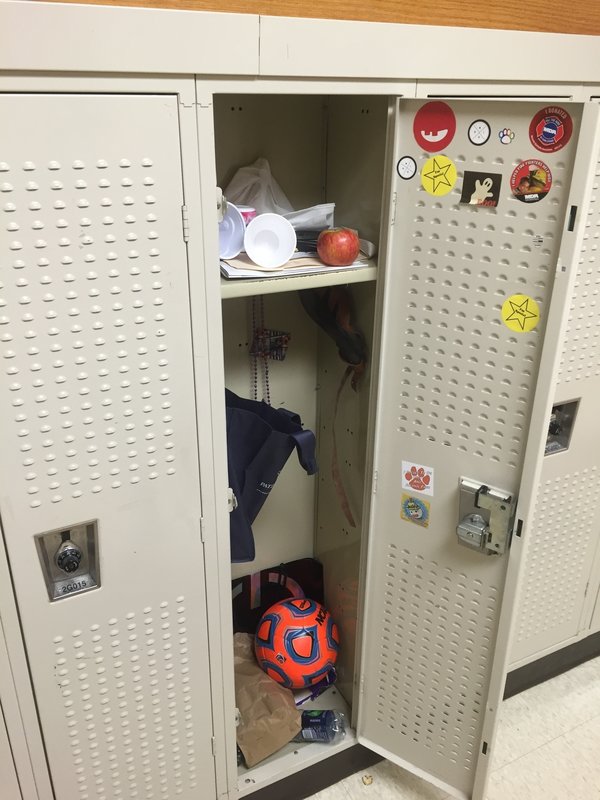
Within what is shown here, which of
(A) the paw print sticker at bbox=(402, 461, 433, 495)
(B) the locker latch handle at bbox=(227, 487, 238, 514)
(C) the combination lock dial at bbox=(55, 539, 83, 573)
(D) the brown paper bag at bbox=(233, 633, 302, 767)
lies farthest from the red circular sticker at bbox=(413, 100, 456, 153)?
(D) the brown paper bag at bbox=(233, 633, 302, 767)

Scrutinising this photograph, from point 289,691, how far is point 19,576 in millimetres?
1060

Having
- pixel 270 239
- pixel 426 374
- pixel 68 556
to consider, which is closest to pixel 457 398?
pixel 426 374

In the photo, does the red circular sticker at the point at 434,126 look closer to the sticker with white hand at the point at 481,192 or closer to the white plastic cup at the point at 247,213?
the sticker with white hand at the point at 481,192

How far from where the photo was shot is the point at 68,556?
1302 mm

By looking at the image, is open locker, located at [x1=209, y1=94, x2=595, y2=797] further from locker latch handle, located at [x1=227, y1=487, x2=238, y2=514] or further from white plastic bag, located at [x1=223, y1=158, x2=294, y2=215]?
locker latch handle, located at [x1=227, y1=487, x2=238, y2=514]

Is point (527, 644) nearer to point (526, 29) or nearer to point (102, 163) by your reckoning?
point (526, 29)

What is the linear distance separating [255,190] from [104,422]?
760 mm

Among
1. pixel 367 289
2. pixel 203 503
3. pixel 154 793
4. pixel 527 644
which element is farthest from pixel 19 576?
pixel 527 644

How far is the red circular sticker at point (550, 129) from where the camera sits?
120 cm

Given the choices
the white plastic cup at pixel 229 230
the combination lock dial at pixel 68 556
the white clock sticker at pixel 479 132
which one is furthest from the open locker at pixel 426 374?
the combination lock dial at pixel 68 556

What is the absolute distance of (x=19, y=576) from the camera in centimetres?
126

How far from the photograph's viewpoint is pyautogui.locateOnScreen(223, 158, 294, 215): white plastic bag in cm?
167

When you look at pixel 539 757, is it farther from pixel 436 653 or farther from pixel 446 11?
pixel 446 11

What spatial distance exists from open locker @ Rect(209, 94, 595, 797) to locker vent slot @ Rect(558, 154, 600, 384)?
480mm
